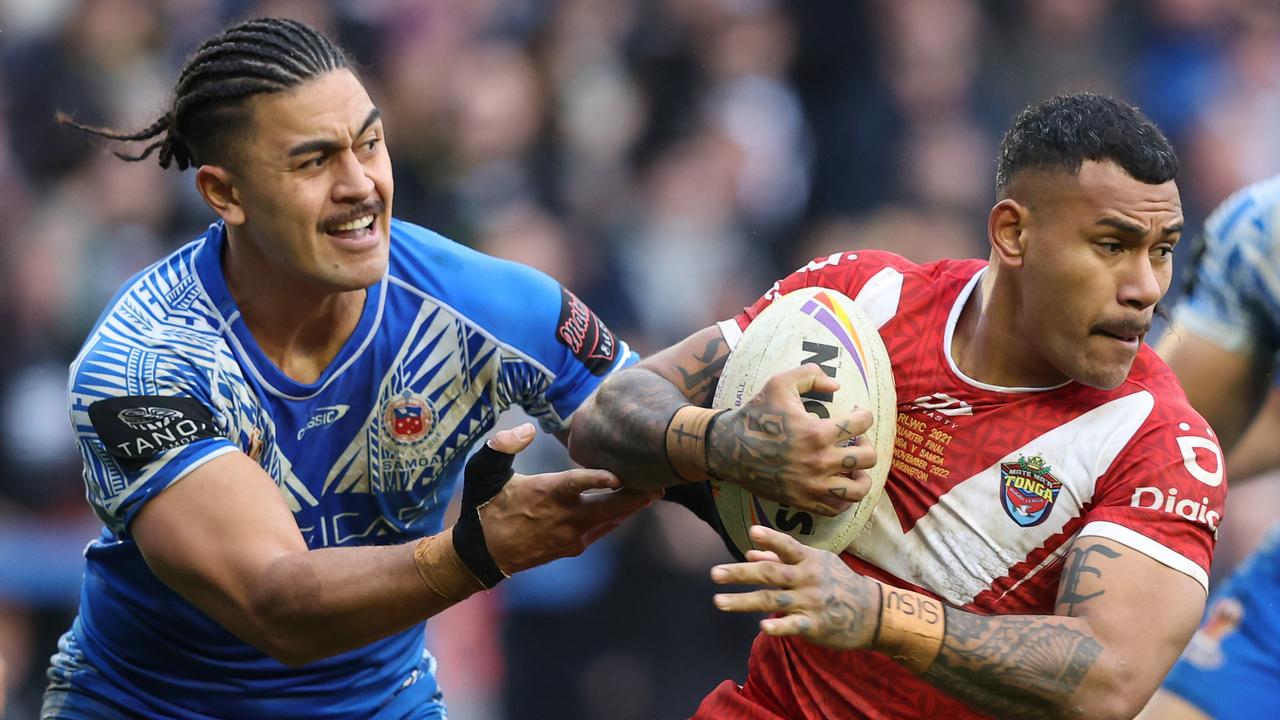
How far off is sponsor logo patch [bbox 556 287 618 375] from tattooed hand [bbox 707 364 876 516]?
1061 mm

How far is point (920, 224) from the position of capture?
8203mm

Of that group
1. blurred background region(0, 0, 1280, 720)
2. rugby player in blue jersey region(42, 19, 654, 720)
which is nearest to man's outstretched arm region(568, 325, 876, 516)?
rugby player in blue jersey region(42, 19, 654, 720)

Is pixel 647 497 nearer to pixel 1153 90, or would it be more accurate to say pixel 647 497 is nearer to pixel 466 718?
pixel 466 718

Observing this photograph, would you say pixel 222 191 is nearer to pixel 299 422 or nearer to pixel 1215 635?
pixel 299 422

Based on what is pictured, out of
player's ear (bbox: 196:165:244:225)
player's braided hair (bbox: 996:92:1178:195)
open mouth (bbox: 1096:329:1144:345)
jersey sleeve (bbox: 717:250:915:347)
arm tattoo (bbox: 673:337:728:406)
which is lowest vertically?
open mouth (bbox: 1096:329:1144:345)

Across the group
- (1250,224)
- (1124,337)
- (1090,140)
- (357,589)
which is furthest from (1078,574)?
(1250,224)

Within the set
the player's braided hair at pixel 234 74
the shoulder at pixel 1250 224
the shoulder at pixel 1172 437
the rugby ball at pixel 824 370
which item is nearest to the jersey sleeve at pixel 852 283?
the rugby ball at pixel 824 370

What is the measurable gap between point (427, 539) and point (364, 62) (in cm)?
507

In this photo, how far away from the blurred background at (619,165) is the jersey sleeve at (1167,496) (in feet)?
13.5

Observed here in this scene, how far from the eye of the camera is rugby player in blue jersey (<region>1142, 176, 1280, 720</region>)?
5043 mm

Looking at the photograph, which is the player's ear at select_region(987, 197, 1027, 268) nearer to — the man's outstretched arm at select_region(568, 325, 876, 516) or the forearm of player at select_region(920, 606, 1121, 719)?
the man's outstretched arm at select_region(568, 325, 876, 516)

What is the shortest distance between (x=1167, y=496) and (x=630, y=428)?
120cm

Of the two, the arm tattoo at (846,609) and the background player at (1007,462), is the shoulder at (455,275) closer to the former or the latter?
the background player at (1007,462)

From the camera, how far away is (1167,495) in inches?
135
